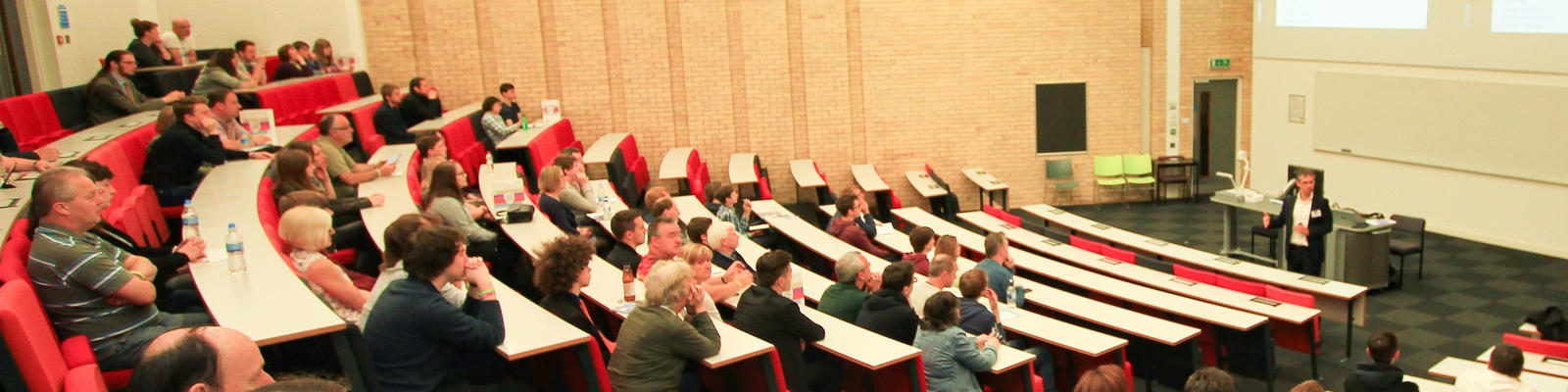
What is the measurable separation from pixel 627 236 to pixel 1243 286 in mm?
4712

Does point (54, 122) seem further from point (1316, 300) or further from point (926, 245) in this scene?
point (1316, 300)

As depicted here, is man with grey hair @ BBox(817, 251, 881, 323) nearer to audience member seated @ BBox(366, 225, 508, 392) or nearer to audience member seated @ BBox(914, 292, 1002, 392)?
audience member seated @ BBox(914, 292, 1002, 392)

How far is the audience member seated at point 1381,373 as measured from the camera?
6215 mm

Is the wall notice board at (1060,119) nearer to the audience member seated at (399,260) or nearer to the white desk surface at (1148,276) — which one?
the white desk surface at (1148,276)

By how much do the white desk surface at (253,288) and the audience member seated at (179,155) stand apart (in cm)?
61

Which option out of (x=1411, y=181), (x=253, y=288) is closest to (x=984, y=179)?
(x=1411, y=181)

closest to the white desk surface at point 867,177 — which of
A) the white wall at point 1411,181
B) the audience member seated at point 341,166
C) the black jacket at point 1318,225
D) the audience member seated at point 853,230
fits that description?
the audience member seated at point 853,230

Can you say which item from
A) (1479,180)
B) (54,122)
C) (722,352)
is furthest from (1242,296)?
(54,122)

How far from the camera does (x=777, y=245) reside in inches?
415

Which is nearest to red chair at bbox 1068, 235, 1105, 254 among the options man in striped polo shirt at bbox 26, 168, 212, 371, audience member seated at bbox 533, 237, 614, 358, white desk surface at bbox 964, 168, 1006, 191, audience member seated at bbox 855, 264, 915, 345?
white desk surface at bbox 964, 168, 1006, 191

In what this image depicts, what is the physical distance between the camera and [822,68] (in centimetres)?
1452

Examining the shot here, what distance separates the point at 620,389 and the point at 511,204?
9.01 feet

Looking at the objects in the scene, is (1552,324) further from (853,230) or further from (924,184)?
(924,184)

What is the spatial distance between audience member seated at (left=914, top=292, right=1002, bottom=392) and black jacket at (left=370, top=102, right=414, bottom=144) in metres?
6.40
